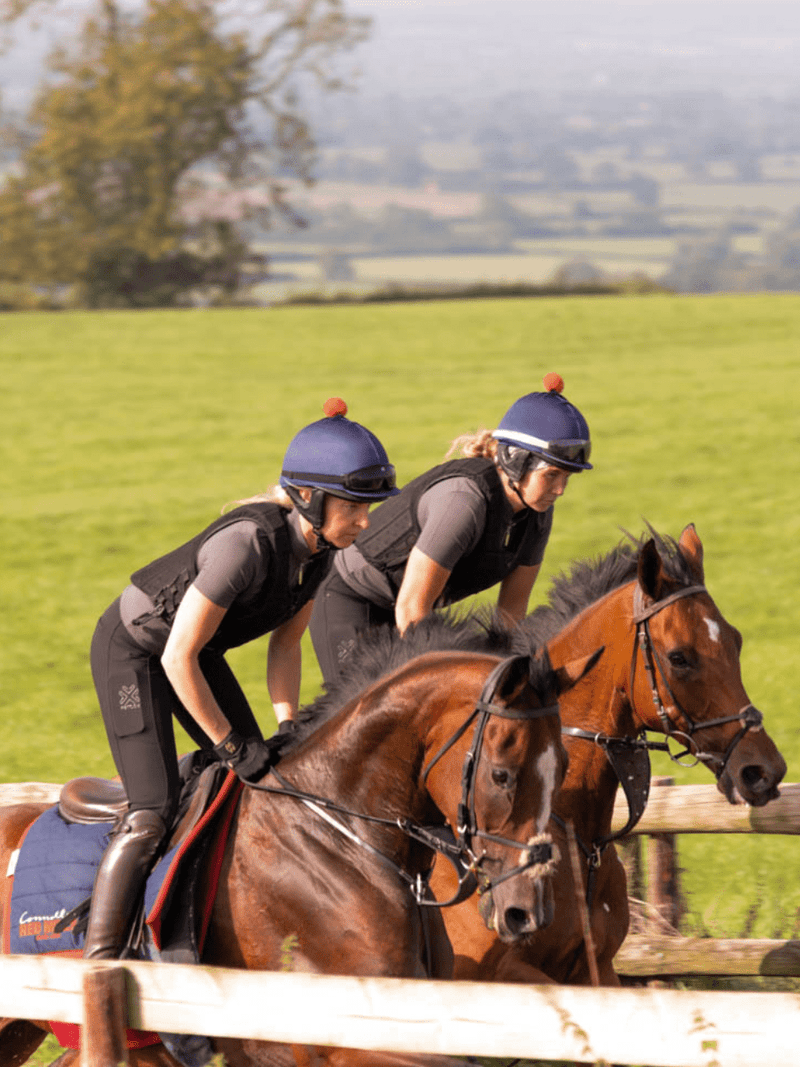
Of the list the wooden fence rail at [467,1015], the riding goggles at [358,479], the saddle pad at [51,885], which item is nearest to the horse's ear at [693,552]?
the riding goggles at [358,479]

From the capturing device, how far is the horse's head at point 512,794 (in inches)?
152

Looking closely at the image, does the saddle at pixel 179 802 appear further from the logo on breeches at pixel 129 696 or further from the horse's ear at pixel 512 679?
the horse's ear at pixel 512 679

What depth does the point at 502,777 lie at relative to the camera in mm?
3928

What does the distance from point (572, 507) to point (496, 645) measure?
15.5 m

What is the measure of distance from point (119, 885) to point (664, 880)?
2.67 meters

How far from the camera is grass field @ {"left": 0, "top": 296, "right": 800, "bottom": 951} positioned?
39.4 ft

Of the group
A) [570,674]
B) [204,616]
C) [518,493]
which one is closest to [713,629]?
[570,674]

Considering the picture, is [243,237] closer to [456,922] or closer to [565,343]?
[565,343]

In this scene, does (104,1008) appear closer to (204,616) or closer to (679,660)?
(204,616)

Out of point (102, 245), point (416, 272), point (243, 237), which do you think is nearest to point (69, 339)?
point (102, 245)

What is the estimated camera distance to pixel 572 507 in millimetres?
20062

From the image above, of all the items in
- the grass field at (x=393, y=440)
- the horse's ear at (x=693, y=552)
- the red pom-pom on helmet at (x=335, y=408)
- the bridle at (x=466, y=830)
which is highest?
the red pom-pom on helmet at (x=335, y=408)

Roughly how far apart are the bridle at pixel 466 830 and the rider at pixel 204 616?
43cm

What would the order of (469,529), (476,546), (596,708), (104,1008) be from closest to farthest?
(104,1008)
(596,708)
(469,529)
(476,546)
